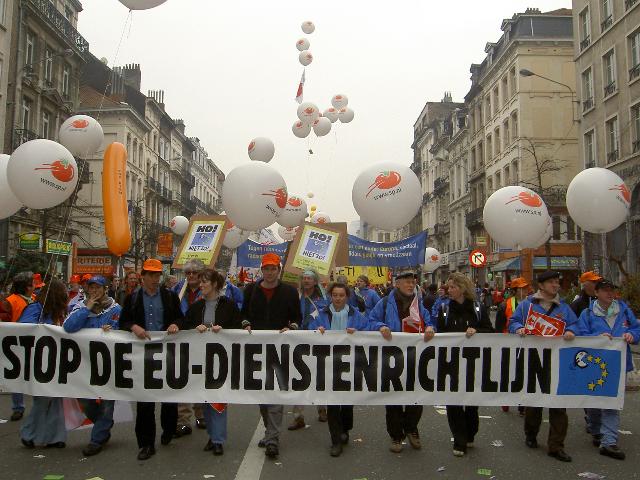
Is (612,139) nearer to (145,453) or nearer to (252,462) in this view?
(252,462)

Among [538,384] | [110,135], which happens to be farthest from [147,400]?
[110,135]

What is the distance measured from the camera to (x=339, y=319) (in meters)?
6.32

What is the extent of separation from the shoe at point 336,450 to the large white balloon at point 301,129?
501 inches

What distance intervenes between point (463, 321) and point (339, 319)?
1272 millimetres

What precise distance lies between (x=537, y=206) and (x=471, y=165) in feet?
137

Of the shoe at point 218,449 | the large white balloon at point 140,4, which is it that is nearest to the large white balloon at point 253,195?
the large white balloon at point 140,4

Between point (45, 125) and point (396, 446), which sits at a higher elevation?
point (45, 125)

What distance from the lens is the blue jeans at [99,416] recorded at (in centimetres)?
592

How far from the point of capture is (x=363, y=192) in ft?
31.6

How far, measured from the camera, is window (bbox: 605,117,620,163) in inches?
1022

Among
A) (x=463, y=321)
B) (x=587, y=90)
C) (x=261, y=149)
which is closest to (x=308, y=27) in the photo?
(x=261, y=149)

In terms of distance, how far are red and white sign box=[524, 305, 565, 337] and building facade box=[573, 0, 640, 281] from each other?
17.7m

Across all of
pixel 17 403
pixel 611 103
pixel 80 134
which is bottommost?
pixel 17 403

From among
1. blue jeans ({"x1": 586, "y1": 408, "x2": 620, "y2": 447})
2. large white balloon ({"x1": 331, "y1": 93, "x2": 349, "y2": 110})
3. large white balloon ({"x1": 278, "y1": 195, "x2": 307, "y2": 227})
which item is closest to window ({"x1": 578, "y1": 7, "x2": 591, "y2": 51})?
large white balloon ({"x1": 331, "y1": 93, "x2": 349, "y2": 110})
